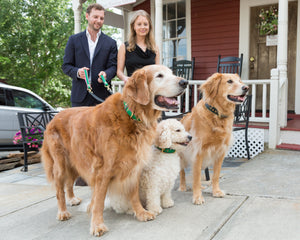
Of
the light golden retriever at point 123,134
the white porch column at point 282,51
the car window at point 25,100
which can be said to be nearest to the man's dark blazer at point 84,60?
the light golden retriever at point 123,134

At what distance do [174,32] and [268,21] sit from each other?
2970 millimetres

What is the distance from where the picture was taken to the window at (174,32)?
29.0ft

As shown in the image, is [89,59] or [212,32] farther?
[212,32]

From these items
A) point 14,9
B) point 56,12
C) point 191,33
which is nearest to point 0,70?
point 14,9

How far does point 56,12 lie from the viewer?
17.7 meters

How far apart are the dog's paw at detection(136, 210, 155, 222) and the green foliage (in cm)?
1620

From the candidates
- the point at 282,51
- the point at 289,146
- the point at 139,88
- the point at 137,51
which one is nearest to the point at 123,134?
the point at 139,88

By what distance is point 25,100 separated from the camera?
764cm

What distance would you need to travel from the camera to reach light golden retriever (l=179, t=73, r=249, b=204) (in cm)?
280

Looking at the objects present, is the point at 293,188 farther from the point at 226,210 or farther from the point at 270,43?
the point at 270,43

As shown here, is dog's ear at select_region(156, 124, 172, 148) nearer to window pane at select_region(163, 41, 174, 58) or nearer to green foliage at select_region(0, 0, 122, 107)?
window pane at select_region(163, 41, 174, 58)

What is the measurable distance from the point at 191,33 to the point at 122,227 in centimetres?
751

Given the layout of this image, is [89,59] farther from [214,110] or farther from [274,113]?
[274,113]

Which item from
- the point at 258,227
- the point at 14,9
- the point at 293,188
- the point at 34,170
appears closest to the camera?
the point at 258,227
